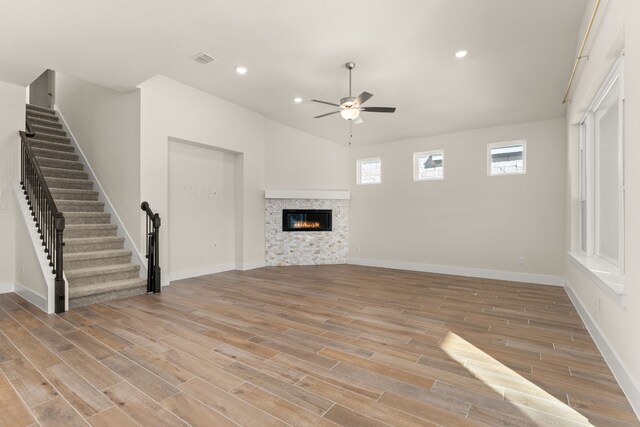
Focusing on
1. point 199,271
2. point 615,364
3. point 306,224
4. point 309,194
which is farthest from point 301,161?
point 615,364

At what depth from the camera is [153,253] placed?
4.94 meters

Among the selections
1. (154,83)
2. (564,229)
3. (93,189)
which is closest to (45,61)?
(154,83)

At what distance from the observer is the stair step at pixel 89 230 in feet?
16.0

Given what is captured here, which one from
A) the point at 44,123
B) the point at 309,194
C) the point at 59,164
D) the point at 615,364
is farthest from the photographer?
the point at 309,194

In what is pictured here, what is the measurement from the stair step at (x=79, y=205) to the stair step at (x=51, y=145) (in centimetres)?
164

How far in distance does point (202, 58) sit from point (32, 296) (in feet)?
12.3

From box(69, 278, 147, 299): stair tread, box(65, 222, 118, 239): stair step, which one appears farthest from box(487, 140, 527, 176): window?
box(65, 222, 118, 239): stair step

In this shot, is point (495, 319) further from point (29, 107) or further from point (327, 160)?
point (29, 107)

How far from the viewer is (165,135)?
17.4ft

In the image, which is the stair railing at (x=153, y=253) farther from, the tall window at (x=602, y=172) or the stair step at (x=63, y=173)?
the tall window at (x=602, y=172)

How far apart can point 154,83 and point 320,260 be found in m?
4.84

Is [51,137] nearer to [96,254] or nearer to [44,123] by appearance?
[44,123]

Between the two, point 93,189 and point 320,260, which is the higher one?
point 93,189

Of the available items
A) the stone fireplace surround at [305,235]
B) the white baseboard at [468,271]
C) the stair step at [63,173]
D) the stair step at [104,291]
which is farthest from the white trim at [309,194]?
the stair step at [63,173]
